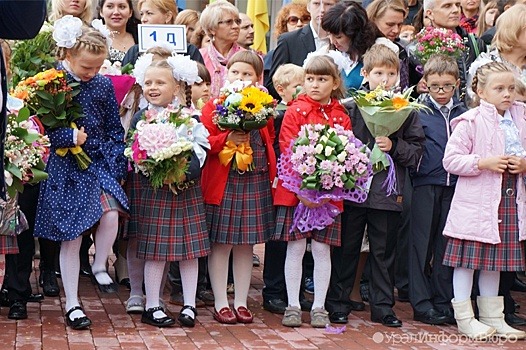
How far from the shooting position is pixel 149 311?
6.94 metres

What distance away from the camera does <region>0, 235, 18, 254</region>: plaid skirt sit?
263 inches

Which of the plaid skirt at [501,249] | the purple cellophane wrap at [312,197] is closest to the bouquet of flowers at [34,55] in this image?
the purple cellophane wrap at [312,197]

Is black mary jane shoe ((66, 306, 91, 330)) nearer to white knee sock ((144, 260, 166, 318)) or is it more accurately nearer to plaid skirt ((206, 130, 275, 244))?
white knee sock ((144, 260, 166, 318))

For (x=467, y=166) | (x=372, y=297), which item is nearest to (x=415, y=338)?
(x=372, y=297)

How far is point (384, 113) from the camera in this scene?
6.99 m

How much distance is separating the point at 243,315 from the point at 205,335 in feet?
1.66

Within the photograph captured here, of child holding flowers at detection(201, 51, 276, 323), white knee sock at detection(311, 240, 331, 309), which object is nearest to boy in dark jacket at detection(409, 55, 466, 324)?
white knee sock at detection(311, 240, 331, 309)

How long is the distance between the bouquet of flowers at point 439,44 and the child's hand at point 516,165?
4.70 feet

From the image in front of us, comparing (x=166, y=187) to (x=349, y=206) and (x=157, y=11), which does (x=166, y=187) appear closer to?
(x=349, y=206)

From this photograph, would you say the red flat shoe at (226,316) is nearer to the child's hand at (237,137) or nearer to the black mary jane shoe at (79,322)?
the black mary jane shoe at (79,322)

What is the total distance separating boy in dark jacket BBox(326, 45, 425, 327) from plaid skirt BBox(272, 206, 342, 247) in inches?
6.6

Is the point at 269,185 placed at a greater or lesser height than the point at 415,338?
greater

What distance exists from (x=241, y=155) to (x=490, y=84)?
177 cm

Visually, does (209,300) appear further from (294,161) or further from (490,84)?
(490,84)
